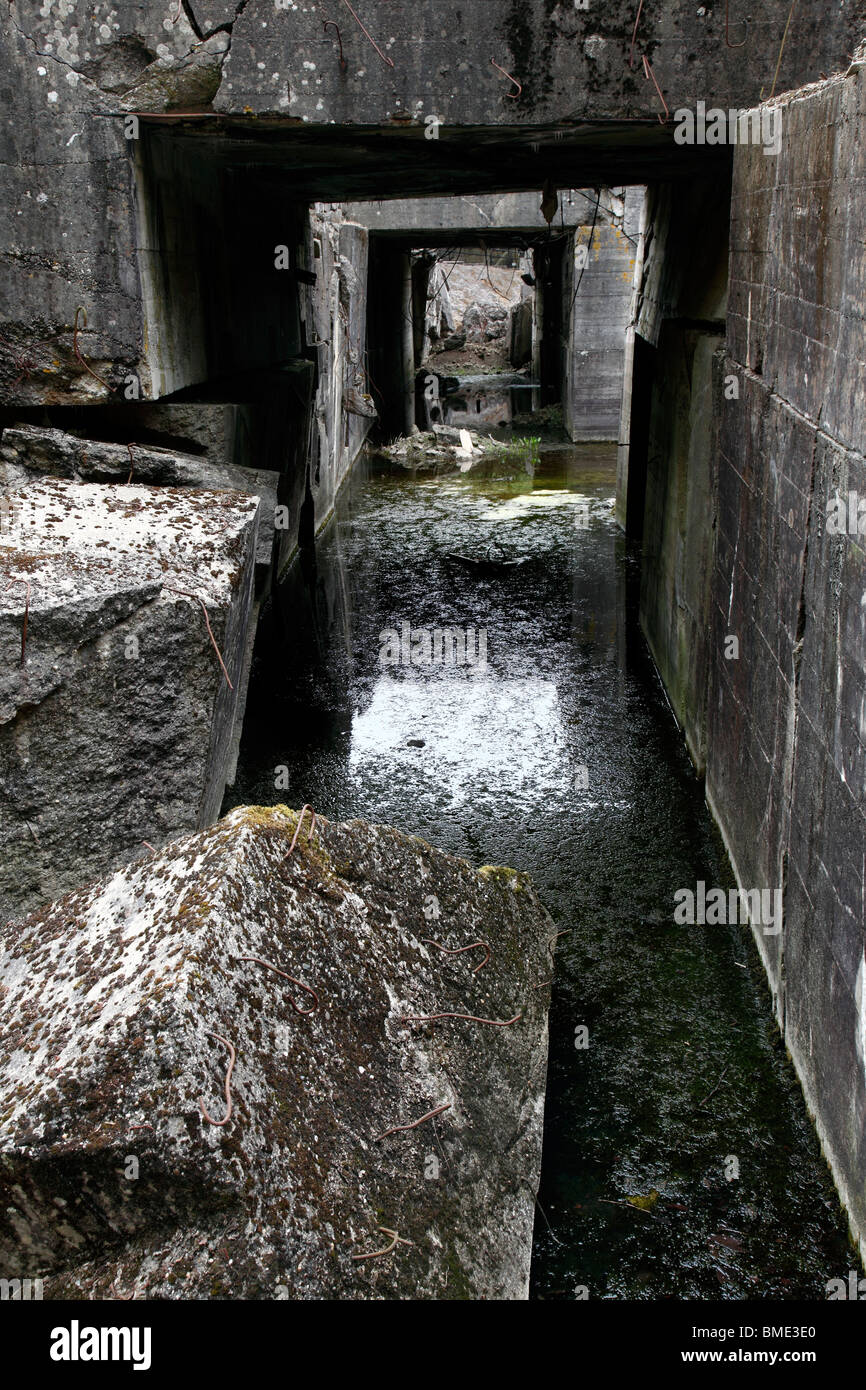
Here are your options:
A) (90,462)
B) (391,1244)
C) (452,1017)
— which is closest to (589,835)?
(452,1017)

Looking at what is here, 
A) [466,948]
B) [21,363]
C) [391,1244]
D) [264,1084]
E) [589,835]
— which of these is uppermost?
[21,363]

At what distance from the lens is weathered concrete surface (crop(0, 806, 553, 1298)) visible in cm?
228

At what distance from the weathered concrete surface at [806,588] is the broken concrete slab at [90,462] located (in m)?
2.33

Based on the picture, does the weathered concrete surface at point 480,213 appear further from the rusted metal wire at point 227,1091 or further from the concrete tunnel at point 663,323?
the rusted metal wire at point 227,1091

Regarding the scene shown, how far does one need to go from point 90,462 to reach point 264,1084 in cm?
343

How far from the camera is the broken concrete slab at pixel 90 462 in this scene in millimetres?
5086

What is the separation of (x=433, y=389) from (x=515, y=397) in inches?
93.6

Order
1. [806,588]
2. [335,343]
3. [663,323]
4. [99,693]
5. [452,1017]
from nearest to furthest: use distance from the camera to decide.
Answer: [452,1017] < [806,588] < [99,693] < [663,323] < [335,343]

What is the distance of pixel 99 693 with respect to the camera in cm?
396

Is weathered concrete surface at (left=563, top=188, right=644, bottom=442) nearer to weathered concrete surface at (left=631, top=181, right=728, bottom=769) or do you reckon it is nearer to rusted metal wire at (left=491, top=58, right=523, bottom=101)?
weathered concrete surface at (left=631, top=181, right=728, bottom=769)

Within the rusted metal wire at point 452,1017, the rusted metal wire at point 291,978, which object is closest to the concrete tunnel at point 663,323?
the rusted metal wire at point 452,1017

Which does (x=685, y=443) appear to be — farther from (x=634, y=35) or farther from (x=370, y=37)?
(x=370, y=37)

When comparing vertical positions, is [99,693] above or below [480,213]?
below

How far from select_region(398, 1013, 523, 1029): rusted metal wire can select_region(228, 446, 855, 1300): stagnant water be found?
17.1 inches
